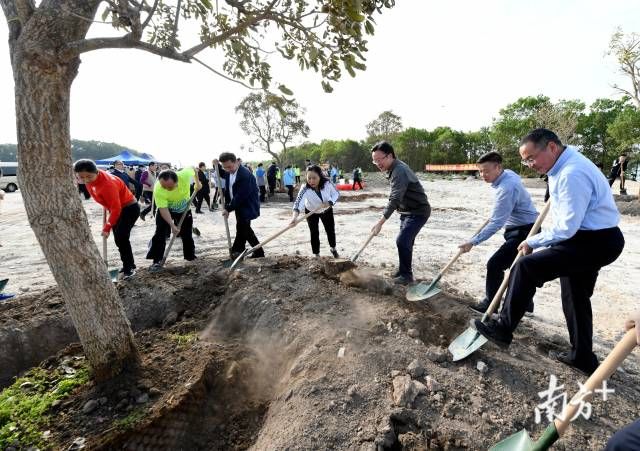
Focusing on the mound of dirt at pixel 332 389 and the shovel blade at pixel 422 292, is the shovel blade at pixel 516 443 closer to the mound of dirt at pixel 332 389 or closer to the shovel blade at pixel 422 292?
the mound of dirt at pixel 332 389

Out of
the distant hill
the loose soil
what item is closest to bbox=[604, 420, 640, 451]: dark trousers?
the loose soil

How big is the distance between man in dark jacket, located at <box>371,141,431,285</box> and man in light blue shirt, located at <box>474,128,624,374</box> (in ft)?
5.28

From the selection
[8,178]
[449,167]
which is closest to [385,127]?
[449,167]

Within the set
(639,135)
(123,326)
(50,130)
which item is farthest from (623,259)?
(639,135)

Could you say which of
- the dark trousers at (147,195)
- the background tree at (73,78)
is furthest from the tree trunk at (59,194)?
the dark trousers at (147,195)

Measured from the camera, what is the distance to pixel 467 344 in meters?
2.62

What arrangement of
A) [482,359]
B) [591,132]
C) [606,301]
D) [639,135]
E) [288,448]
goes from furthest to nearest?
1. [591,132]
2. [639,135]
3. [606,301]
4. [482,359]
5. [288,448]

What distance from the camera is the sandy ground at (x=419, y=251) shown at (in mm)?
4191

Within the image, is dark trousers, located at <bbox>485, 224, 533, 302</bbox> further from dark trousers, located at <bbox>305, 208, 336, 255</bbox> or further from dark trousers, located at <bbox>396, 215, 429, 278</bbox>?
dark trousers, located at <bbox>305, 208, 336, 255</bbox>

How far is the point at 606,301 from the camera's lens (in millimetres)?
4266

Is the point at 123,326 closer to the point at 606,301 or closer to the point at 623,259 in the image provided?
the point at 606,301

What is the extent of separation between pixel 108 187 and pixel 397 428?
4172mm

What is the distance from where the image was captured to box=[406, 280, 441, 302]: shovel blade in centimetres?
362

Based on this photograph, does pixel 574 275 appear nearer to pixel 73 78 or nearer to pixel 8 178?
pixel 73 78
